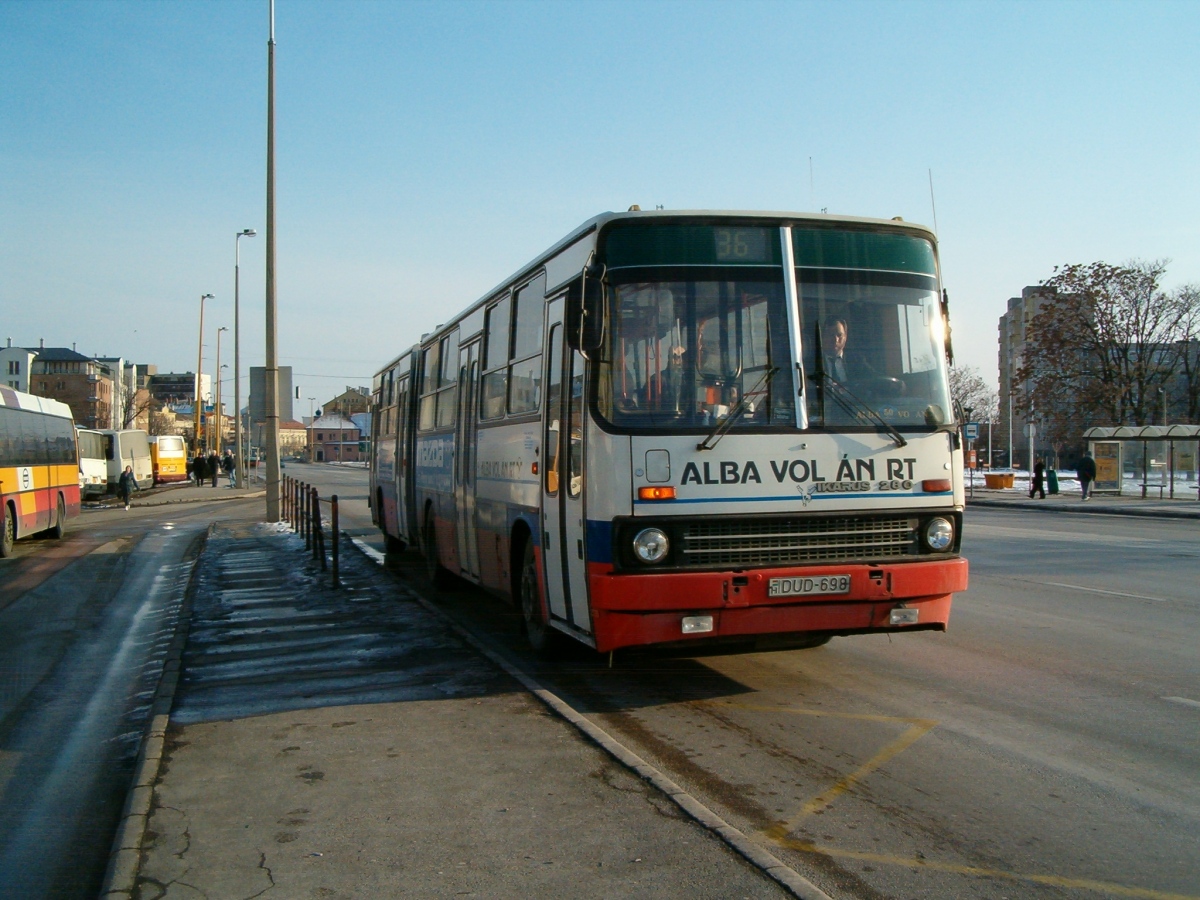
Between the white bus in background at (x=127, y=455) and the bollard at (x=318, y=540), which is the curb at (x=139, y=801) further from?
the white bus in background at (x=127, y=455)

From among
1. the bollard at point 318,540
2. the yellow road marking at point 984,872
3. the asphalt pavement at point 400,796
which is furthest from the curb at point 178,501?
the yellow road marking at point 984,872

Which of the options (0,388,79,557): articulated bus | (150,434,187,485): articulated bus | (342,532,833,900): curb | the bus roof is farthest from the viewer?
(150,434,187,485): articulated bus

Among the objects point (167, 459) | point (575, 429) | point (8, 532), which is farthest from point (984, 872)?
point (167, 459)

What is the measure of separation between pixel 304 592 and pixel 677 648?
8.02m

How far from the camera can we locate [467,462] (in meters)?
10.9

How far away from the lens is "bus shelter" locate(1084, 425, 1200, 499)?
123ft

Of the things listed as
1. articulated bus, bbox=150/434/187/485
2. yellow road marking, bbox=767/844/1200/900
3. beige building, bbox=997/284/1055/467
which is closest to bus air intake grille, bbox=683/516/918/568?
yellow road marking, bbox=767/844/1200/900

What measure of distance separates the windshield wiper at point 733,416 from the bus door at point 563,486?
0.85 m

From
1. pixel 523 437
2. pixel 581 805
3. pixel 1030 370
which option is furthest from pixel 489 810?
pixel 1030 370

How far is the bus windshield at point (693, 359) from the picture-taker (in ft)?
22.5

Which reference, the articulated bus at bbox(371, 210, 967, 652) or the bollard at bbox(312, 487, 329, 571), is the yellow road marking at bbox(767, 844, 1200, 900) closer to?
the articulated bus at bbox(371, 210, 967, 652)

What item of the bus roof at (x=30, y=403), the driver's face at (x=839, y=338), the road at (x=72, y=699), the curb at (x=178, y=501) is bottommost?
the road at (x=72, y=699)

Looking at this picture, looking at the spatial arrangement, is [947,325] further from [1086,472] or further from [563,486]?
[1086,472]

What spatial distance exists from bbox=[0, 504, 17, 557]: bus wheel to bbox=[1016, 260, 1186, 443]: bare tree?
1806 inches
